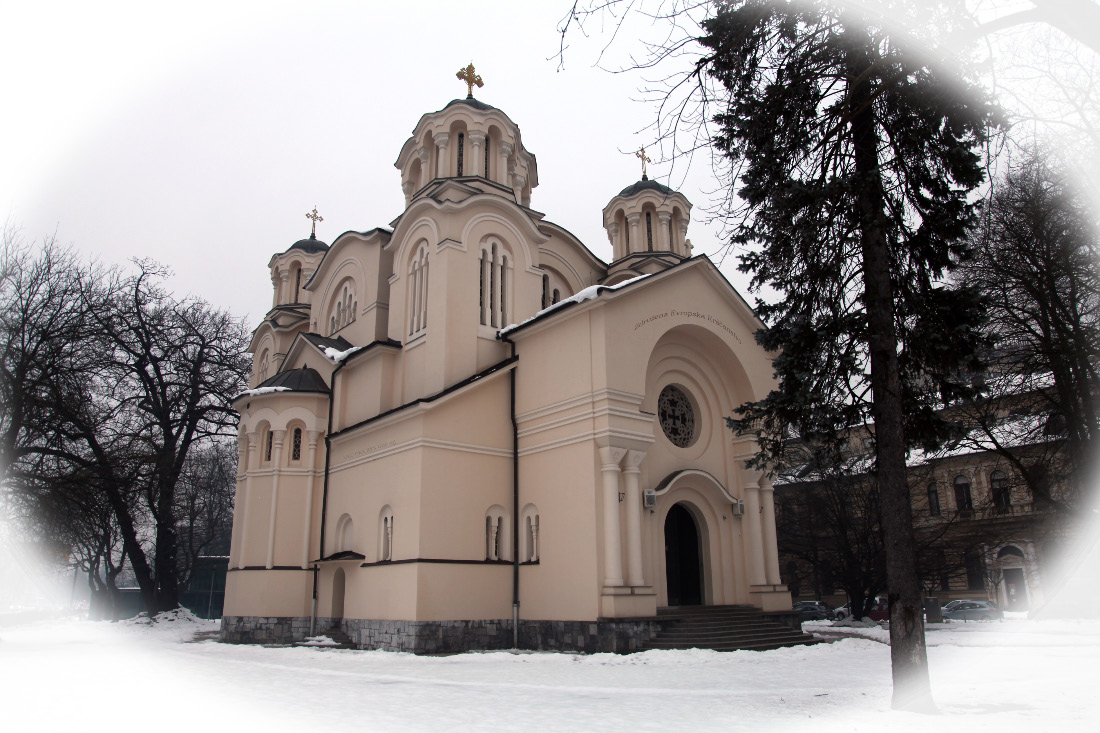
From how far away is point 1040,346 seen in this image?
13570 millimetres

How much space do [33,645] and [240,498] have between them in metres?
5.50

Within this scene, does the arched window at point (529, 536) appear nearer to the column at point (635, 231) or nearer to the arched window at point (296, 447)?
the arched window at point (296, 447)

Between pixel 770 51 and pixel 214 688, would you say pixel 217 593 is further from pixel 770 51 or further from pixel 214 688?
pixel 770 51

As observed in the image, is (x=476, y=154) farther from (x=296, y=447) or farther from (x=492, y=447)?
(x=296, y=447)

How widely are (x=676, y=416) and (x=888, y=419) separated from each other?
31.2 ft

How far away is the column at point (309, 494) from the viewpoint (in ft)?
61.3

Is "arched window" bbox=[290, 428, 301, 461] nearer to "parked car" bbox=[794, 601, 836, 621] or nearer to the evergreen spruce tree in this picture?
the evergreen spruce tree

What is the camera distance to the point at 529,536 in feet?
52.0

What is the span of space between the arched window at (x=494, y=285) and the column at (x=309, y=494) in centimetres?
576

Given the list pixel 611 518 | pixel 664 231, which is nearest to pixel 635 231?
pixel 664 231

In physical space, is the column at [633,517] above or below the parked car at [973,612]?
above

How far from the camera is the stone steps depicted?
13668 mm

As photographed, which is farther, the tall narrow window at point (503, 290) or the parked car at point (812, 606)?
the parked car at point (812, 606)

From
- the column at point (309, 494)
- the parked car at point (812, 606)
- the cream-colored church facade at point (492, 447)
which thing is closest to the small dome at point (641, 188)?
the cream-colored church facade at point (492, 447)
